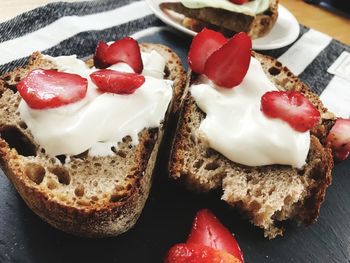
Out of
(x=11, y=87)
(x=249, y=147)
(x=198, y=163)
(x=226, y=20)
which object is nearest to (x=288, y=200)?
(x=249, y=147)

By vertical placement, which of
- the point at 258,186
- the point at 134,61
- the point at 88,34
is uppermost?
the point at 134,61

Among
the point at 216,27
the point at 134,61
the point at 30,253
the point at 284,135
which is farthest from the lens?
the point at 216,27

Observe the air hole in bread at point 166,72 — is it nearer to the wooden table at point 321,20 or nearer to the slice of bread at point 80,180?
the slice of bread at point 80,180

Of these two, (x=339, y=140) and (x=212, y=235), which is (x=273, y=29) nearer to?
(x=339, y=140)

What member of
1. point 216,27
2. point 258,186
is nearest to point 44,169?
point 258,186

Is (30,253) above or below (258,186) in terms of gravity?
below

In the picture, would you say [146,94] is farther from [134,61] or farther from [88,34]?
[88,34]

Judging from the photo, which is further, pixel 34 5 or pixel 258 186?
pixel 34 5

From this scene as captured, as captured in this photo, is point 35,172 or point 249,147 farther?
point 249,147
